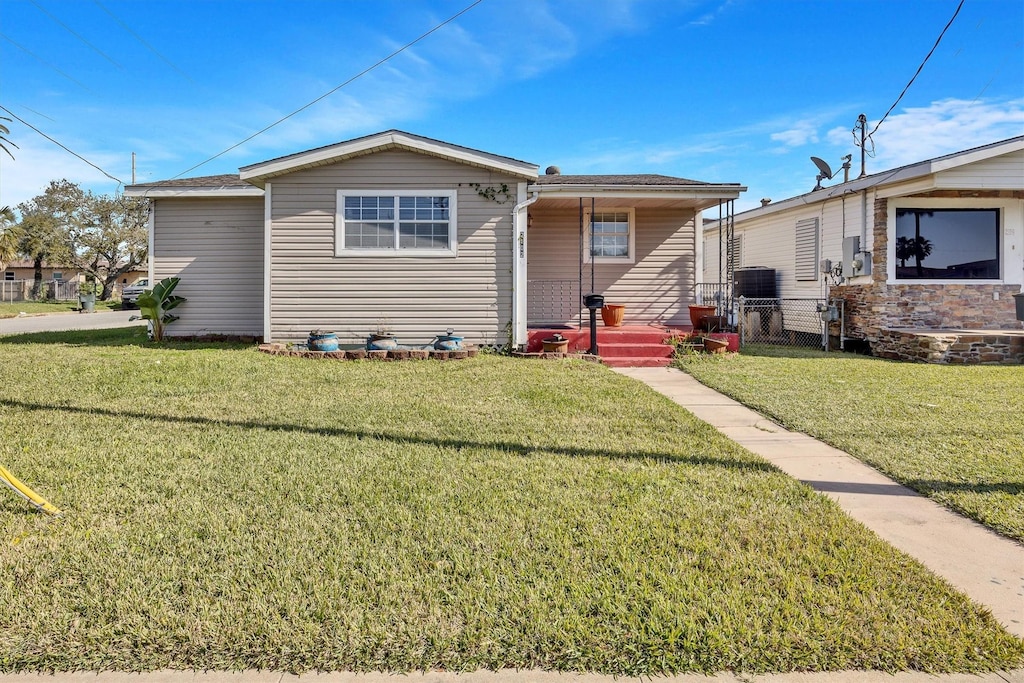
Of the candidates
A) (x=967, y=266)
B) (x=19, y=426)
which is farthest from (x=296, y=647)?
(x=967, y=266)

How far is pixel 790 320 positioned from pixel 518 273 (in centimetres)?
734

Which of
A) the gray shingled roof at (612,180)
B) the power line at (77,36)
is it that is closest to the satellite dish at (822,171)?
the gray shingled roof at (612,180)

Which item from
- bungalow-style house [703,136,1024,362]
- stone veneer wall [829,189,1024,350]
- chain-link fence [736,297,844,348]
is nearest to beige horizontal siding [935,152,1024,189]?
bungalow-style house [703,136,1024,362]

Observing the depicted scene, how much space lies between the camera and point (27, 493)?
3371 mm

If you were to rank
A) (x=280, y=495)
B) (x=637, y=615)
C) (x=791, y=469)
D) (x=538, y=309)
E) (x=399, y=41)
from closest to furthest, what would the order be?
(x=637, y=615) < (x=280, y=495) < (x=791, y=469) < (x=399, y=41) < (x=538, y=309)

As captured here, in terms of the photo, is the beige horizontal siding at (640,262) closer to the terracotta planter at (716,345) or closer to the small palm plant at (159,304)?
the terracotta planter at (716,345)

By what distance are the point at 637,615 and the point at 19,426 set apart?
556 centimetres

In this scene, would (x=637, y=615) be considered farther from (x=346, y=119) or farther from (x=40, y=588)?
(x=346, y=119)

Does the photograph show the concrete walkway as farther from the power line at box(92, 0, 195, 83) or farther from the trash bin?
the trash bin

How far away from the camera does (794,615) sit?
8.07 ft

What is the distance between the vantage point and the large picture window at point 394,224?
1079 centimetres

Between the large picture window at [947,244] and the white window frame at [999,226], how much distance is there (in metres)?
0.07

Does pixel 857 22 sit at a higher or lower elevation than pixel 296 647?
higher

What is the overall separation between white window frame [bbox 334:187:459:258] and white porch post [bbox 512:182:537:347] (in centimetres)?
102
